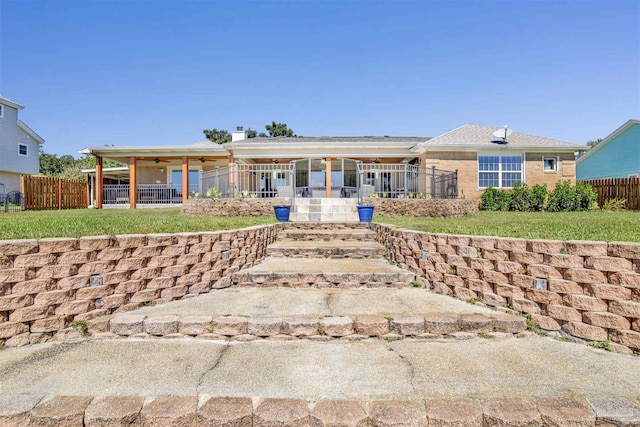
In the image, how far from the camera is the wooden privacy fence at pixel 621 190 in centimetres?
1406

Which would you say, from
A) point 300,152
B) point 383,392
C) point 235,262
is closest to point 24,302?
point 235,262

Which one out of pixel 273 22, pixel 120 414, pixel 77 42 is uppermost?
Answer: pixel 273 22

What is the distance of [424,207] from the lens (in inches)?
438

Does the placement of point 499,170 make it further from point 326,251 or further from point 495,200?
point 326,251

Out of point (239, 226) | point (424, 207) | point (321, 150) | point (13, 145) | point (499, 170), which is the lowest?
point (239, 226)

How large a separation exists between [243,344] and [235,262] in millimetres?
2123

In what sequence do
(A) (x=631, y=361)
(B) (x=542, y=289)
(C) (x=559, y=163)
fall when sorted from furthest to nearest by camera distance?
(C) (x=559, y=163) → (B) (x=542, y=289) → (A) (x=631, y=361)

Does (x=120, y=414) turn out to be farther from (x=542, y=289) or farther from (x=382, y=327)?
(x=542, y=289)

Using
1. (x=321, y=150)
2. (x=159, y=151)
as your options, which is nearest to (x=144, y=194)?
(x=159, y=151)

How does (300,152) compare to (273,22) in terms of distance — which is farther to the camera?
(300,152)

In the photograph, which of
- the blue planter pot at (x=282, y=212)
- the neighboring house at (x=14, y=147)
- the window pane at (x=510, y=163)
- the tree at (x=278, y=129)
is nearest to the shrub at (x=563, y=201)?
the window pane at (x=510, y=163)

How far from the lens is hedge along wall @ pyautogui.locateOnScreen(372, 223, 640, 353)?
3.12 meters

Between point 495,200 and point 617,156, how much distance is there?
11985 mm

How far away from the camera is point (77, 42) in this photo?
40.8 feet
